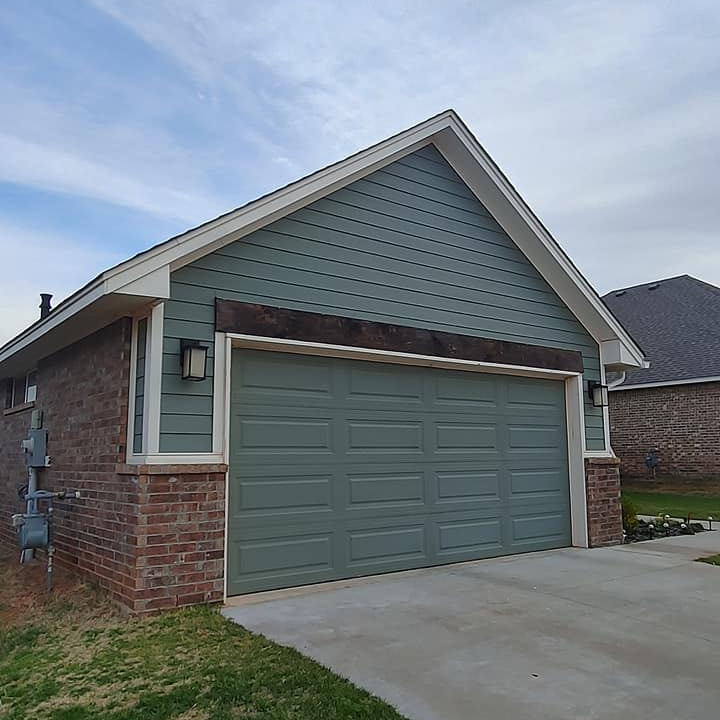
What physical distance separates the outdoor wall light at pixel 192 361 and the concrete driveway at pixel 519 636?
190cm

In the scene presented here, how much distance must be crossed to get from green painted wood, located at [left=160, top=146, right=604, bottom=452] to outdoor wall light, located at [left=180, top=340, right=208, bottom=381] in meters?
0.08

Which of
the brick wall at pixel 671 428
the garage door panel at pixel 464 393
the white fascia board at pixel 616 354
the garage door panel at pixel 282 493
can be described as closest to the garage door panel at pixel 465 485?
the garage door panel at pixel 464 393

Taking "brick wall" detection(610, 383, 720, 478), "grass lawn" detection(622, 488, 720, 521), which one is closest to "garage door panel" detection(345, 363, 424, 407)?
"grass lawn" detection(622, 488, 720, 521)

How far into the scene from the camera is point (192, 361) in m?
5.41

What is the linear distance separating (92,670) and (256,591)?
2.04m

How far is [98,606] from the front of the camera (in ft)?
17.6

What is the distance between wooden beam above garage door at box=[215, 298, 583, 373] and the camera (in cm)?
588

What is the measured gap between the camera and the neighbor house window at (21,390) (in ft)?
29.4

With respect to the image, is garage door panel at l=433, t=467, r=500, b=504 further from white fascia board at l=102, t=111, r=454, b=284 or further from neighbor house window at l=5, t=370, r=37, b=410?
neighbor house window at l=5, t=370, r=37, b=410

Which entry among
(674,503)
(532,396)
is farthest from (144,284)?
(674,503)

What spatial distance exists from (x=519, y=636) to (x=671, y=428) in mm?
14978

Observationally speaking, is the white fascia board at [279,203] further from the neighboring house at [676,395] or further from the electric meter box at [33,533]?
the neighboring house at [676,395]

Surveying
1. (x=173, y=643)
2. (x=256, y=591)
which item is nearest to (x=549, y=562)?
(x=256, y=591)

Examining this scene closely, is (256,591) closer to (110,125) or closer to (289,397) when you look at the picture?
(289,397)
